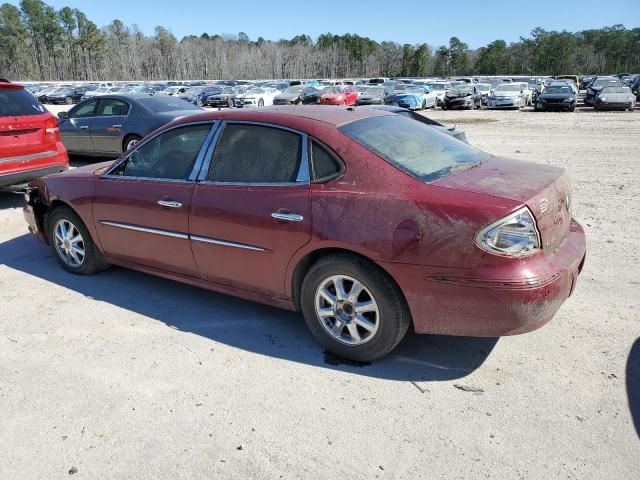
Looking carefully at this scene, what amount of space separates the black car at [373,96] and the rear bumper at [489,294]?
2878cm

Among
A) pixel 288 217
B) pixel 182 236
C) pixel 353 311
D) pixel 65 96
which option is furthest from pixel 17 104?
pixel 65 96

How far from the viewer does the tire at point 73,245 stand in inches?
191

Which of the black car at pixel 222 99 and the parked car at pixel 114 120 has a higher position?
the parked car at pixel 114 120

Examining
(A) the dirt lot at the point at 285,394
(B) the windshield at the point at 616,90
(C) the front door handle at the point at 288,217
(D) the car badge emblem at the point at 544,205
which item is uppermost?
(D) the car badge emblem at the point at 544,205

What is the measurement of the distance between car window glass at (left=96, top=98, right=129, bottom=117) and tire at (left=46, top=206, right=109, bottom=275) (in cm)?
611

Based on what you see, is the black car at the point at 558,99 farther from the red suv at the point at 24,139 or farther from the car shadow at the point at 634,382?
the car shadow at the point at 634,382

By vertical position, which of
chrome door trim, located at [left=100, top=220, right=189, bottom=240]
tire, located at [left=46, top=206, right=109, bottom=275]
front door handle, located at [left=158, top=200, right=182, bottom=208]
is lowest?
tire, located at [left=46, top=206, right=109, bottom=275]

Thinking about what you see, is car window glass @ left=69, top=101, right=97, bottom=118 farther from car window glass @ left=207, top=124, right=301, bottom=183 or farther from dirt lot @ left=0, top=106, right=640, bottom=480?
car window glass @ left=207, top=124, right=301, bottom=183

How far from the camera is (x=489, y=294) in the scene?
2861mm

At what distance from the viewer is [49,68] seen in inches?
4872

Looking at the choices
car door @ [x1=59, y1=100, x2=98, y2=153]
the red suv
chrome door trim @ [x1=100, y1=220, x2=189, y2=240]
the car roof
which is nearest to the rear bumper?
the car roof

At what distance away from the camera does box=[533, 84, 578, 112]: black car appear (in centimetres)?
2650

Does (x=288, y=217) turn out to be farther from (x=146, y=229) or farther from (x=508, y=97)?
(x=508, y=97)

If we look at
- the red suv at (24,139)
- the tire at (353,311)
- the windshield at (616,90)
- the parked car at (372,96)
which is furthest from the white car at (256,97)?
the tire at (353,311)
